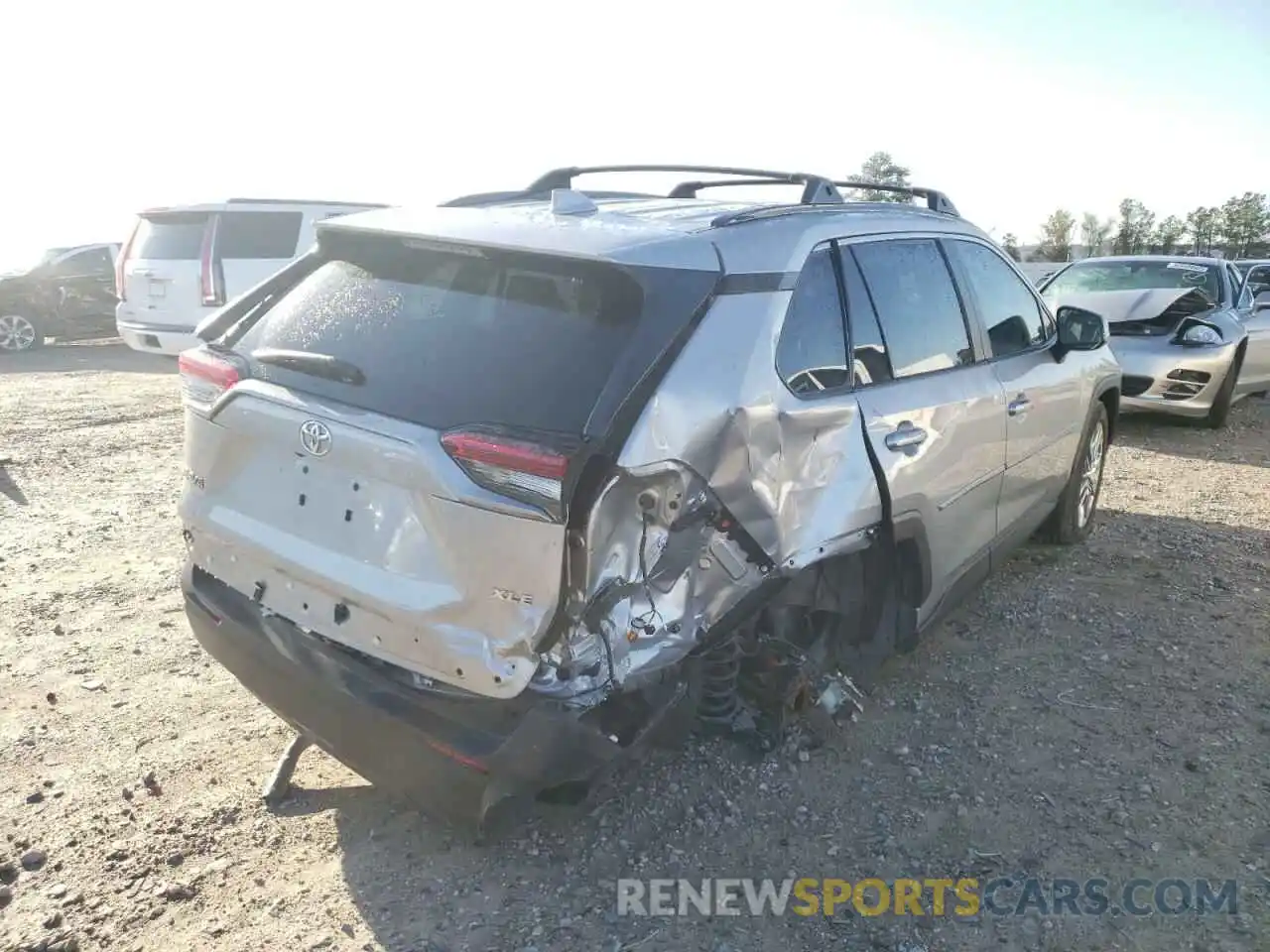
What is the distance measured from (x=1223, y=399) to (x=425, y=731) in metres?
9.03

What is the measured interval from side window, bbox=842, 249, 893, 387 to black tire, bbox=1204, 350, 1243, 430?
23.8 feet

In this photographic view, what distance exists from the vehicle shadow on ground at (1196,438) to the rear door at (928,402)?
209 inches

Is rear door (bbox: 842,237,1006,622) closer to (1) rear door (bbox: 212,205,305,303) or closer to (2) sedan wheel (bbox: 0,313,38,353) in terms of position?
(1) rear door (bbox: 212,205,305,303)

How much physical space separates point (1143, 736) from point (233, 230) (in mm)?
10402

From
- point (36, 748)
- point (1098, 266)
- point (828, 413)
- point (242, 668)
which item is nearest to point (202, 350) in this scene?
point (242, 668)

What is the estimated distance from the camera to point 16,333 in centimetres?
1412

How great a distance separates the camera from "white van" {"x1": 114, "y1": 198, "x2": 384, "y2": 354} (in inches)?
411

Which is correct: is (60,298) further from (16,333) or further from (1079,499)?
(1079,499)

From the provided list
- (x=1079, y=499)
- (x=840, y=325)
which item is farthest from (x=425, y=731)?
(x=1079, y=499)

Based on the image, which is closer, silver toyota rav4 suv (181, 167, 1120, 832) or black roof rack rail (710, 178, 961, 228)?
silver toyota rav4 suv (181, 167, 1120, 832)

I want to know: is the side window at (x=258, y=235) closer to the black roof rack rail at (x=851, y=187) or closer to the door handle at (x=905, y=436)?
the black roof rack rail at (x=851, y=187)

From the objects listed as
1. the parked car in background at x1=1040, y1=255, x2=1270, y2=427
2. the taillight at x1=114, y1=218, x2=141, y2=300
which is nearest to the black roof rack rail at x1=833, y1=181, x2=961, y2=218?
the parked car in background at x1=1040, y1=255, x2=1270, y2=427

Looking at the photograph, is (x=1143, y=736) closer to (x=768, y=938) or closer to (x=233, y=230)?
(x=768, y=938)

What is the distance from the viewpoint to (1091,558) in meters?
5.28
